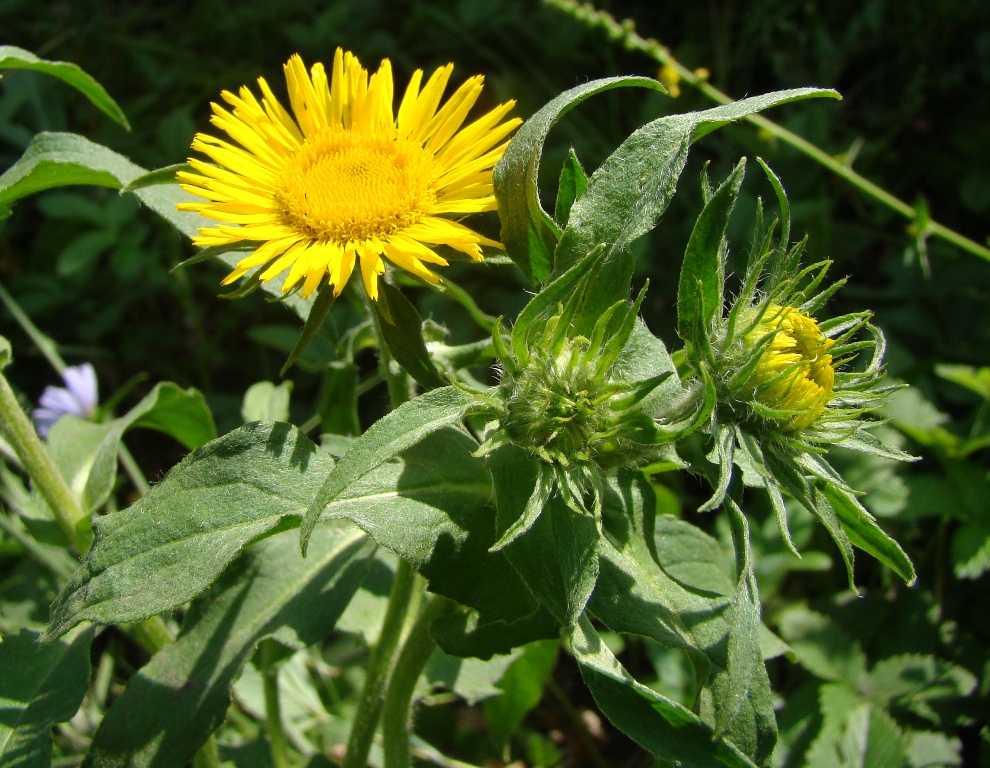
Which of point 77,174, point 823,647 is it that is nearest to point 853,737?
point 823,647

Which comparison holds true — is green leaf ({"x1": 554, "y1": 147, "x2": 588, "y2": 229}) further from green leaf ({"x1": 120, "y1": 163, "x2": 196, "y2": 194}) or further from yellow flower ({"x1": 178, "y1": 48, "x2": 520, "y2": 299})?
green leaf ({"x1": 120, "y1": 163, "x2": 196, "y2": 194})

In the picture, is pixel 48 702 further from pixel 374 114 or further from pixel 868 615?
pixel 868 615

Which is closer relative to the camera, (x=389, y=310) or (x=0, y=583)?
(x=389, y=310)

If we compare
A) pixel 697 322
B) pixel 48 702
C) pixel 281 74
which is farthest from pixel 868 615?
pixel 281 74

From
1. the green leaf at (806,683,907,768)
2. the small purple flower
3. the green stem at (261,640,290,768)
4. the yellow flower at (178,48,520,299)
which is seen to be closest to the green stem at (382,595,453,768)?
the green stem at (261,640,290,768)

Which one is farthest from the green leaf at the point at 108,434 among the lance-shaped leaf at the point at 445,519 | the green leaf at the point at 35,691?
the lance-shaped leaf at the point at 445,519

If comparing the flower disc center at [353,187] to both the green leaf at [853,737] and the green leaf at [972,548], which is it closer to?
the green leaf at [853,737]

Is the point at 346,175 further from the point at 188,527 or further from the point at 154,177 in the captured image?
the point at 188,527
